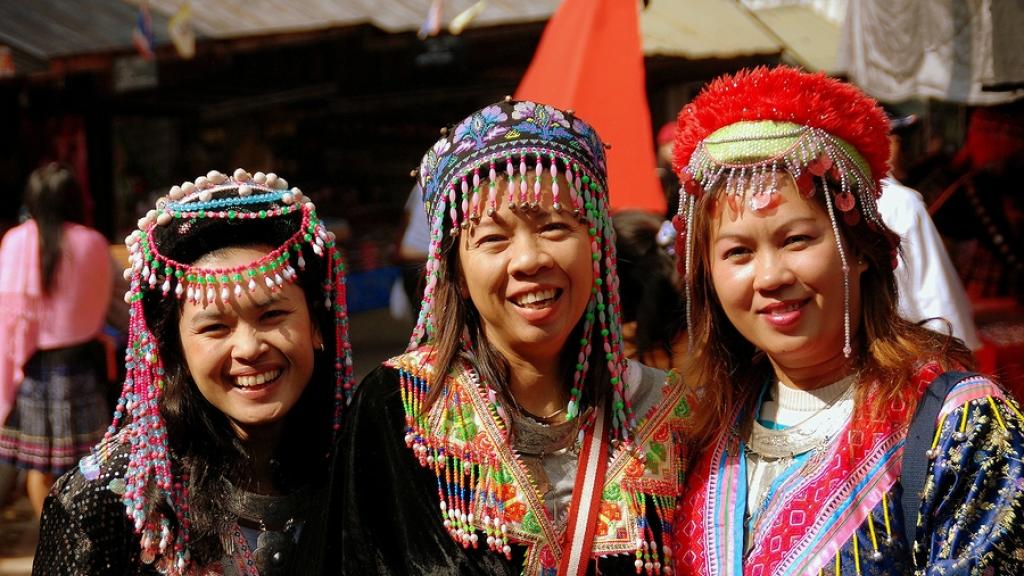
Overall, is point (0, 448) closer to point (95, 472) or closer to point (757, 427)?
point (95, 472)

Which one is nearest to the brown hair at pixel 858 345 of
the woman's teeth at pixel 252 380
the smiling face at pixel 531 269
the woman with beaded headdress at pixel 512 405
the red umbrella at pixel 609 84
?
the woman with beaded headdress at pixel 512 405

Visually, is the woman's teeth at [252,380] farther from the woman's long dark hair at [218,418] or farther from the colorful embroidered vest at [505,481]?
the colorful embroidered vest at [505,481]

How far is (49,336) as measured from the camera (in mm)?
5391

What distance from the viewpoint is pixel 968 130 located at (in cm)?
527

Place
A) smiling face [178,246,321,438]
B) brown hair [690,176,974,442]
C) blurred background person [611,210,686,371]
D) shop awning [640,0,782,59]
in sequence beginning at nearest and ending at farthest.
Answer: brown hair [690,176,974,442], smiling face [178,246,321,438], blurred background person [611,210,686,371], shop awning [640,0,782,59]

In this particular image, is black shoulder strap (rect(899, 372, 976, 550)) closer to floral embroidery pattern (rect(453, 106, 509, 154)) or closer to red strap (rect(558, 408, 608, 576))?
red strap (rect(558, 408, 608, 576))

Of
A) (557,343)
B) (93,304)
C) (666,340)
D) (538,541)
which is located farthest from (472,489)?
(93,304)

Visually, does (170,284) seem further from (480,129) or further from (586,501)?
(586,501)

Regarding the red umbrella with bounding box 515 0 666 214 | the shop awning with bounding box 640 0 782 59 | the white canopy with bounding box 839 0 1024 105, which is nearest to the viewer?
the white canopy with bounding box 839 0 1024 105

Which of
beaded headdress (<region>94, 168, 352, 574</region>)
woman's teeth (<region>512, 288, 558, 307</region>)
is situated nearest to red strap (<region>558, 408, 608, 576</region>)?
woman's teeth (<region>512, 288, 558, 307</region>)

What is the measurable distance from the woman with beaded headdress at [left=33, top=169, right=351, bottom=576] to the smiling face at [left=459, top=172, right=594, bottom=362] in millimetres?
430

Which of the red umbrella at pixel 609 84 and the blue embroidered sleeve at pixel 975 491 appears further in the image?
the red umbrella at pixel 609 84

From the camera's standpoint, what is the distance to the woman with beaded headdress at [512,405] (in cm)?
227

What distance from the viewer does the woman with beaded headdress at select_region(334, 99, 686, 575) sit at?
2.27 m
